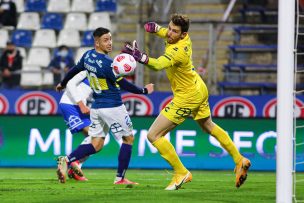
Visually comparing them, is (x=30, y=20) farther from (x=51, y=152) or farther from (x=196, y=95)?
(x=196, y=95)

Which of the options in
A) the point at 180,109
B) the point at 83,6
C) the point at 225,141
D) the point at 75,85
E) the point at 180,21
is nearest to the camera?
the point at 180,21

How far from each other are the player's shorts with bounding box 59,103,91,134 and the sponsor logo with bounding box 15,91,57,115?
3908 mm

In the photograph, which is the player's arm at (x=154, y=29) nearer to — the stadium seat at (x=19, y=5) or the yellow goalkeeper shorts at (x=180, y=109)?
the yellow goalkeeper shorts at (x=180, y=109)

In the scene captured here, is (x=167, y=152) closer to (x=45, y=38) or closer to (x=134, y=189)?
(x=134, y=189)

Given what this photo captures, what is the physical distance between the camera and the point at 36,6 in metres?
22.7

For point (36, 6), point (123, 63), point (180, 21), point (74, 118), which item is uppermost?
point (180, 21)

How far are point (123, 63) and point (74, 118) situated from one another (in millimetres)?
2785

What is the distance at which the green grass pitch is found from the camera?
9.23 m

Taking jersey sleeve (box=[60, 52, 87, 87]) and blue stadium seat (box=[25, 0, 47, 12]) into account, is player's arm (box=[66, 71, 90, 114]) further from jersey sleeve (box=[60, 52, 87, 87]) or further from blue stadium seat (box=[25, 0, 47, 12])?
blue stadium seat (box=[25, 0, 47, 12])

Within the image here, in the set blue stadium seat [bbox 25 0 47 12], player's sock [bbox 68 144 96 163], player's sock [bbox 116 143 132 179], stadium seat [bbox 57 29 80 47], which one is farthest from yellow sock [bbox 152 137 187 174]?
blue stadium seat [bbox 25 0 47 12]

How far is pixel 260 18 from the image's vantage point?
2167 centimetres

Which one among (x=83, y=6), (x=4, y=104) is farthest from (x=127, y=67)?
(x=83, y=6)

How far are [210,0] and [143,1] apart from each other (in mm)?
2643

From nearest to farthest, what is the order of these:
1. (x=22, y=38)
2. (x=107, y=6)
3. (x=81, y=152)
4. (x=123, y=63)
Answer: (x=123, y=63), (x=81, y=152), (x=22, y=38), (x=107, y=6)
